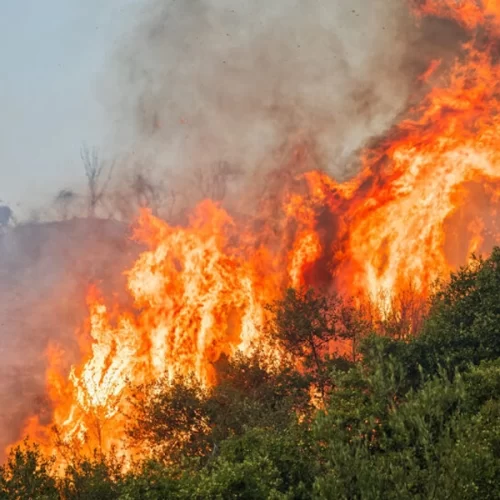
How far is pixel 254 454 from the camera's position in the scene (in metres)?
26.6

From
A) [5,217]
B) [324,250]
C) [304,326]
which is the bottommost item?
[304,326]

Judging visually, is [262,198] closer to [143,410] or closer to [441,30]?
[441,30]

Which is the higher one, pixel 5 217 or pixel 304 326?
pixel 5 217

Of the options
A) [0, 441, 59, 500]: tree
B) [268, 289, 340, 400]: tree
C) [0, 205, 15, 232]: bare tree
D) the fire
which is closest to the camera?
[0, 441, 59, 500]: tree

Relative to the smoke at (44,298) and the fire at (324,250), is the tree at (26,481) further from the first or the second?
the smoke at (44,298)

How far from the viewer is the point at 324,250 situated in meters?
68.2

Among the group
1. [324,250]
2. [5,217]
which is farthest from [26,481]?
[5,217]

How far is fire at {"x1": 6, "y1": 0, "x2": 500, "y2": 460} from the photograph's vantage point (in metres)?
63.3

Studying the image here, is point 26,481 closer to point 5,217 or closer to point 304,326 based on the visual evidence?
point 304,326

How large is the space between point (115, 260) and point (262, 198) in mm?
33998

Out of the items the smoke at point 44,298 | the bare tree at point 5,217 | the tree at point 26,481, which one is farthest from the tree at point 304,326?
the bare tree at point 5,217

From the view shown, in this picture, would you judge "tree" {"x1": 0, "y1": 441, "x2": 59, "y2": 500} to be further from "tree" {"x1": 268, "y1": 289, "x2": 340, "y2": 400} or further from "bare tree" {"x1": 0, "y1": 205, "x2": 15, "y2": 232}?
"bare tree" {"x1": 0, "y1": 205, "x2": 15, "y2": 232}

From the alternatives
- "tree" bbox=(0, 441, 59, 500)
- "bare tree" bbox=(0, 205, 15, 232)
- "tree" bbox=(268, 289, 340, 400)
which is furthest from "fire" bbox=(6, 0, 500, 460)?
"bare tree" bbox=(0, 205, 15, 232)

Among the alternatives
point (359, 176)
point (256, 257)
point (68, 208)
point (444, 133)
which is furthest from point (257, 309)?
point (68, 208)
